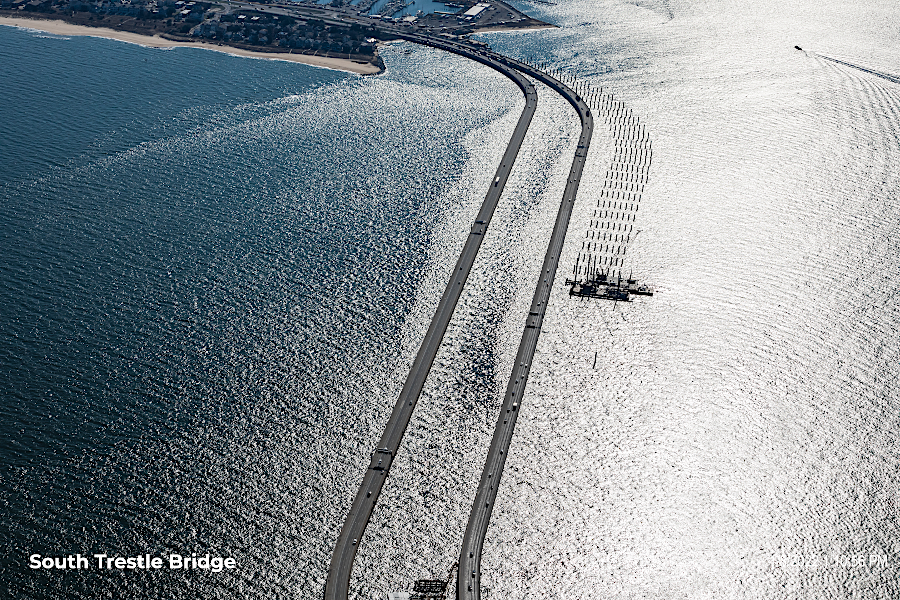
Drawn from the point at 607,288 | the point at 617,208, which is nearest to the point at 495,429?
the point at 607,288

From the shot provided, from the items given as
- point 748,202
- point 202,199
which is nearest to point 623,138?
point 748,202

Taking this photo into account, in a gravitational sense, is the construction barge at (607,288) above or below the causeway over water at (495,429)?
above

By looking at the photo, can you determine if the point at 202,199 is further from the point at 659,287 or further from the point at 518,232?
the point at 659,287

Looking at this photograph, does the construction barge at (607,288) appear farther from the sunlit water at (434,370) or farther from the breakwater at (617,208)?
the sunlit water at (434,370)

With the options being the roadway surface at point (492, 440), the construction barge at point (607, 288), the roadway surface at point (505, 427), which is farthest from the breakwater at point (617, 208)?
the roadway surface at point (492, 440)

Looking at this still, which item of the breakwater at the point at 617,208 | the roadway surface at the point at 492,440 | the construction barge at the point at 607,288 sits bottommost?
the roadway surface at the point at 492,440

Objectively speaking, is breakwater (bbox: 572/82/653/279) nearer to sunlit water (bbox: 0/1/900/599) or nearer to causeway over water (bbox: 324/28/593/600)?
sunlit water (bbox: 0/1/900/599)

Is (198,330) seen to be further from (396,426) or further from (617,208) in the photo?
(617,208)

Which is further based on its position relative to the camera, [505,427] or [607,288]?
[607,288]

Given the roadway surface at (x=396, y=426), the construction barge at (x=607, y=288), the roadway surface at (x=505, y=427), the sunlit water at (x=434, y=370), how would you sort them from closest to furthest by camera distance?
the roadway surface at (x=505, y=427) → the roadway surface at (x=396, y=426) → the sunlit water at (x=434, y=370) → the construction barge at (x=607, y=288)
